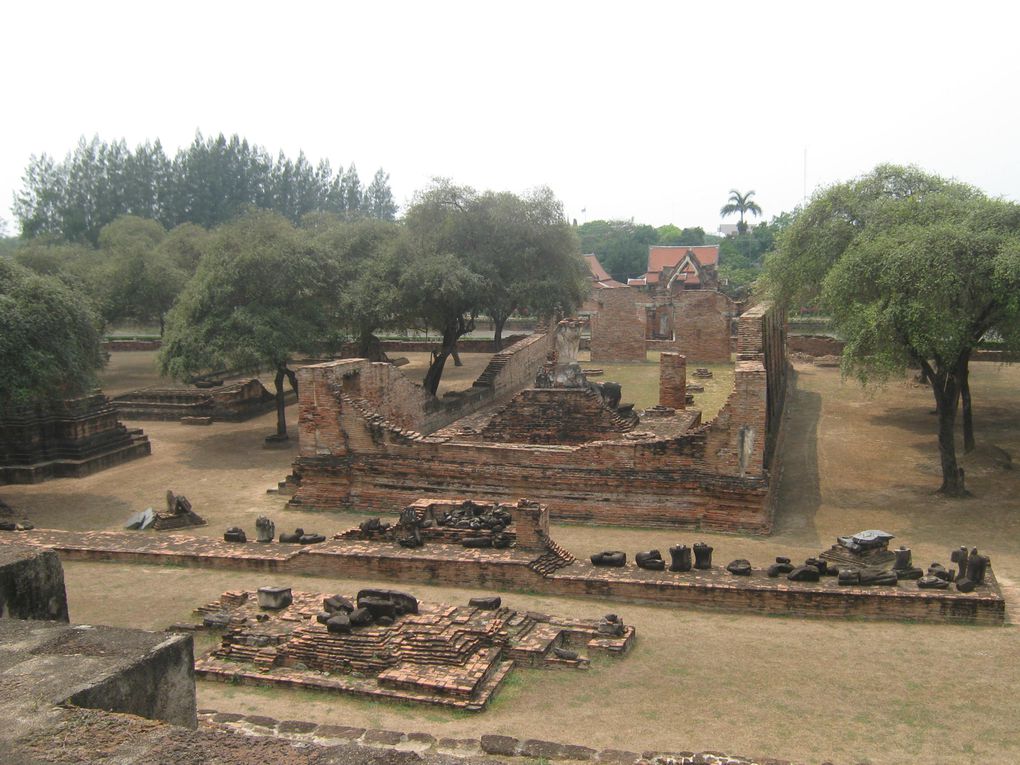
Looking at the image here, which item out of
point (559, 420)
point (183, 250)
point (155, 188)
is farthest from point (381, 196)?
point (559, 420)

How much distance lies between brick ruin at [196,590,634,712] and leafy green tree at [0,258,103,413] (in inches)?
328

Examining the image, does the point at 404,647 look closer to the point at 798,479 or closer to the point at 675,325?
the point at 798,479

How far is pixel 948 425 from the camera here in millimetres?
13984

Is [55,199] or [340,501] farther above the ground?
[55,199]

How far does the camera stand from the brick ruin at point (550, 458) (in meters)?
12.7

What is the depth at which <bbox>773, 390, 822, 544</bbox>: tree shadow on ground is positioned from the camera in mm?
12906

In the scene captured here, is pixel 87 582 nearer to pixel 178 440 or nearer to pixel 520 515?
pixel 520 515

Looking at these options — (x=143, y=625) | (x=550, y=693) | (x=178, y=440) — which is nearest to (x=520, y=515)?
(x=550, y=693)

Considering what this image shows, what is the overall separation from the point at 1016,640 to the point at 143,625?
896 cm

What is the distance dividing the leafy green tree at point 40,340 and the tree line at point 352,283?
0.05m

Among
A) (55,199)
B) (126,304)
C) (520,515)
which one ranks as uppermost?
(55,199)

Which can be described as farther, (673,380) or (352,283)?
(352,283)

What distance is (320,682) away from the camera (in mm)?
7562

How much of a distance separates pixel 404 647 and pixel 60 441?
13878 mm
